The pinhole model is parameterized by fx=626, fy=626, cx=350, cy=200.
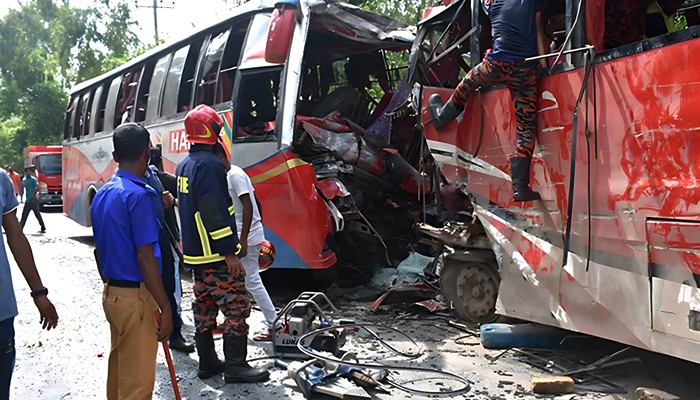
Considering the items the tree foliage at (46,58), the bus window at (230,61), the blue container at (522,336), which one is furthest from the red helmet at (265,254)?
the tree foliage at (46,58)

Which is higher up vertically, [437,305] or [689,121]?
[689,121]

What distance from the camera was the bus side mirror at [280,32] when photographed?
6215mm

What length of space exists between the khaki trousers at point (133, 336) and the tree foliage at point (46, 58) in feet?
105

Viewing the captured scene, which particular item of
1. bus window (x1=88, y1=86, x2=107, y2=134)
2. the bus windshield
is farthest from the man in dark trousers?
the bus windshield

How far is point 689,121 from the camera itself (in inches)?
131

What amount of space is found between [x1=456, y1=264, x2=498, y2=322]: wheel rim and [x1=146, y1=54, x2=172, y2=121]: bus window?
5.36 metres

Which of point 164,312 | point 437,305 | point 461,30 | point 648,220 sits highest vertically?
point 461,30

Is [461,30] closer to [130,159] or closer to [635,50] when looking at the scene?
[635,50]

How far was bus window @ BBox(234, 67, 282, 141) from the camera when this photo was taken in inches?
269

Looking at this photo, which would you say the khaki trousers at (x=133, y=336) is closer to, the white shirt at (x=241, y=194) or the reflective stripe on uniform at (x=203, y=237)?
the reflective stripe on uniform at (x=203, y=237)

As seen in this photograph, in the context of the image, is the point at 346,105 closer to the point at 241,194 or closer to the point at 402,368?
the point at 241,194

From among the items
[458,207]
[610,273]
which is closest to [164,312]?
[610,273]

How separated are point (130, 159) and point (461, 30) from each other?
3.30m

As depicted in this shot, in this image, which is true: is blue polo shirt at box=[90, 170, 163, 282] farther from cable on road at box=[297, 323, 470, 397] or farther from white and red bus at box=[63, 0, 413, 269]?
white and red bus at box=[63, 0, 413, 269]
